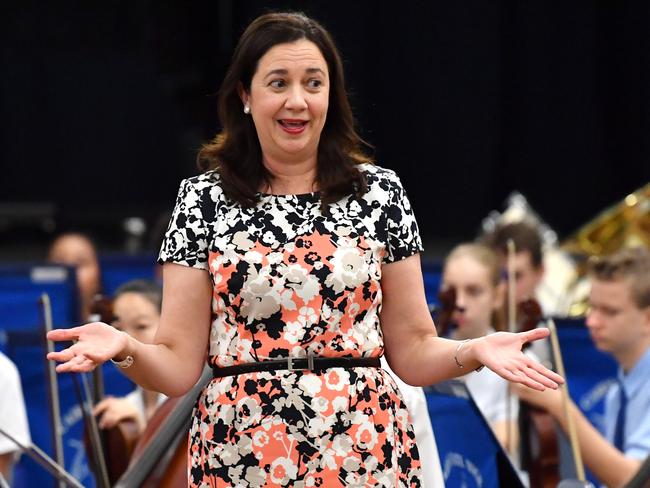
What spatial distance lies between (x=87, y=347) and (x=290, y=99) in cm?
59

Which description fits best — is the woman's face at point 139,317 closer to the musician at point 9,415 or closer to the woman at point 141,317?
the woman at point 141,317

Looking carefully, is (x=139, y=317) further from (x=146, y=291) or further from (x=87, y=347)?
(x=87, y=347)

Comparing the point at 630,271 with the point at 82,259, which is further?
the point at 82,259

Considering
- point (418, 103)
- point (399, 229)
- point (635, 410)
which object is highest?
point (418, 103)

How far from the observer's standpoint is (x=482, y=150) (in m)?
11.1

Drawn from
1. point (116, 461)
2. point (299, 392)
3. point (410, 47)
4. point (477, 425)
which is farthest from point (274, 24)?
point (410, 47)

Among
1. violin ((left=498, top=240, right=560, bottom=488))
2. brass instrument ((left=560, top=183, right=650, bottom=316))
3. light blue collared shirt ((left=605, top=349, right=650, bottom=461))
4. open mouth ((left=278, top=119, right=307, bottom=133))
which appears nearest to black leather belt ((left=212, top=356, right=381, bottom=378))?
open mouth ((left=278, top=119, right=307, bottom=133))

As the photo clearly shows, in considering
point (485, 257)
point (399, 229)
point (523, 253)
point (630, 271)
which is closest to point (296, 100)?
point (399, 229)

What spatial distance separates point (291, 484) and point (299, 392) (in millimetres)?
164

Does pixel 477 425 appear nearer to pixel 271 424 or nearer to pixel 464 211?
pixel 271 424

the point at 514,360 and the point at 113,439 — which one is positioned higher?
the point at 514,360

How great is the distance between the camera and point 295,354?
9.39ft

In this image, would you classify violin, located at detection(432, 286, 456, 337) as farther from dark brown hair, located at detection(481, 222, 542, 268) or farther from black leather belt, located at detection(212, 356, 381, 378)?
dark brown hair, located at detection(481, 222, 542, 268)

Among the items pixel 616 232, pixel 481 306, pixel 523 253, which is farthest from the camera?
pixel 616 232
